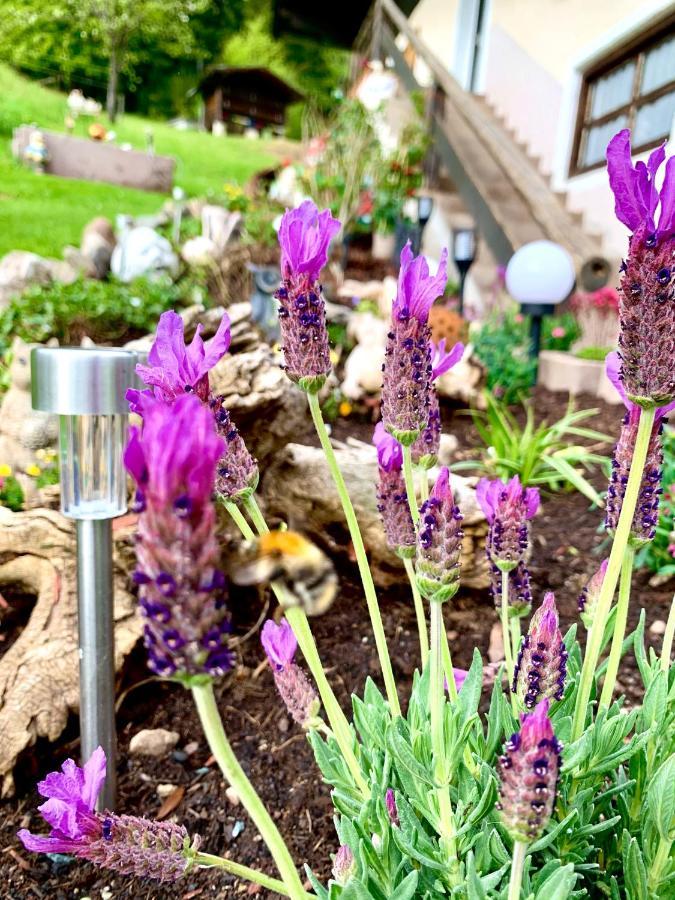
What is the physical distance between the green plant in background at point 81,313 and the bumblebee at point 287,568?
449 centimetres

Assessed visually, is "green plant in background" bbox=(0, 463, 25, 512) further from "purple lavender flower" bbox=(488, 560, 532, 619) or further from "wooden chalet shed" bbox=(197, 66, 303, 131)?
"wooden chalet shed" bbox=(197, 66, 303, 131)

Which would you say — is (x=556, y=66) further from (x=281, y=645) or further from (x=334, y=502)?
(x=281, y=645)

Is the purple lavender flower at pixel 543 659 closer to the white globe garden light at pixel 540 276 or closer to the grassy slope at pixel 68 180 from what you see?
the white globe garden light at pixel 540 276

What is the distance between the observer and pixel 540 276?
421 centimetres

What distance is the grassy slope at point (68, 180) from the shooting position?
7426mm

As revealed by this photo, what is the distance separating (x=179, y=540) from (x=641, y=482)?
0.68 meters

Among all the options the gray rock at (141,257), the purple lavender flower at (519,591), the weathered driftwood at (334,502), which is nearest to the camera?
the purple lavender flower at (519,591)

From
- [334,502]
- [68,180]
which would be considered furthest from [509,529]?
[68,180]

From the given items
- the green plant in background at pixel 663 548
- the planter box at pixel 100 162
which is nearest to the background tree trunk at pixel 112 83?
the planter box at pixel 100 162

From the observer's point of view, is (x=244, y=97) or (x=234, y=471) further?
(x=244, y=97)

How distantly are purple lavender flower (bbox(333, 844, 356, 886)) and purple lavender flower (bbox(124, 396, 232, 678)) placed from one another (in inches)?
21.1

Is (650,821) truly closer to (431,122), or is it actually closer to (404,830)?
(404,830)

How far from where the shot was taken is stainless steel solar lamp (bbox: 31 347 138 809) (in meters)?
1.06

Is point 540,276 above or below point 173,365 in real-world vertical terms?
above
